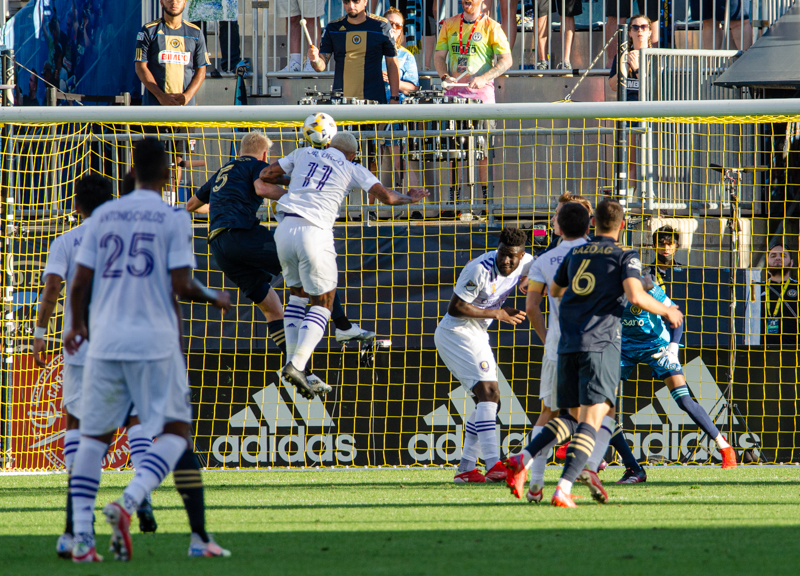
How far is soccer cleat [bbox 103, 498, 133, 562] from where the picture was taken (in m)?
4.49

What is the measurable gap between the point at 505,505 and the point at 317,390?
1767 millimetres

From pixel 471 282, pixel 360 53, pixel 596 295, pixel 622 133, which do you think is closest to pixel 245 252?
pixel 471 282

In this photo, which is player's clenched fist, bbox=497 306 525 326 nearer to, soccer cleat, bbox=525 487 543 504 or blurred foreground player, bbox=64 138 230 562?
soccer cleat, bbox=525 487 543 504

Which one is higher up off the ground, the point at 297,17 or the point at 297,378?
the point at 297,17

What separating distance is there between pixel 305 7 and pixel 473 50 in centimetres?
258

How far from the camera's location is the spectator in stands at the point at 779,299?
10.4 meters

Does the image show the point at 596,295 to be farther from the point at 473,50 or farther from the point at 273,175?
the point at 473,50

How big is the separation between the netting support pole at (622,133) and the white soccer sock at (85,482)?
6436 millimetres

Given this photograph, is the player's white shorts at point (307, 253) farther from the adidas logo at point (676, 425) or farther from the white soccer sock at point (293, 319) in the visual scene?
the adidas logo at point (676, 425)

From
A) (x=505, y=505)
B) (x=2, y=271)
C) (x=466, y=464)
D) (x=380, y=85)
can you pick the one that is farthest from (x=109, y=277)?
(x=380, y=85)

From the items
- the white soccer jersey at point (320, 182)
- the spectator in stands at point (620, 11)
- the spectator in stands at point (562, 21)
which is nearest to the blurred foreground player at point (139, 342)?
the white soccer jersey at point (320, 182)

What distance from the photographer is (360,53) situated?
1152cm

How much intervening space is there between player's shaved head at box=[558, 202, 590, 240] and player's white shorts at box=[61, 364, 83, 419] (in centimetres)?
322

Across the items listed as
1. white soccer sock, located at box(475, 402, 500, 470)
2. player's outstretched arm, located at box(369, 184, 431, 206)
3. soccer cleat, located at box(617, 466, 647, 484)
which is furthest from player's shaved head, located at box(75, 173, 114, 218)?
soccer cleat, located at box(617, 466, 647, 484)
